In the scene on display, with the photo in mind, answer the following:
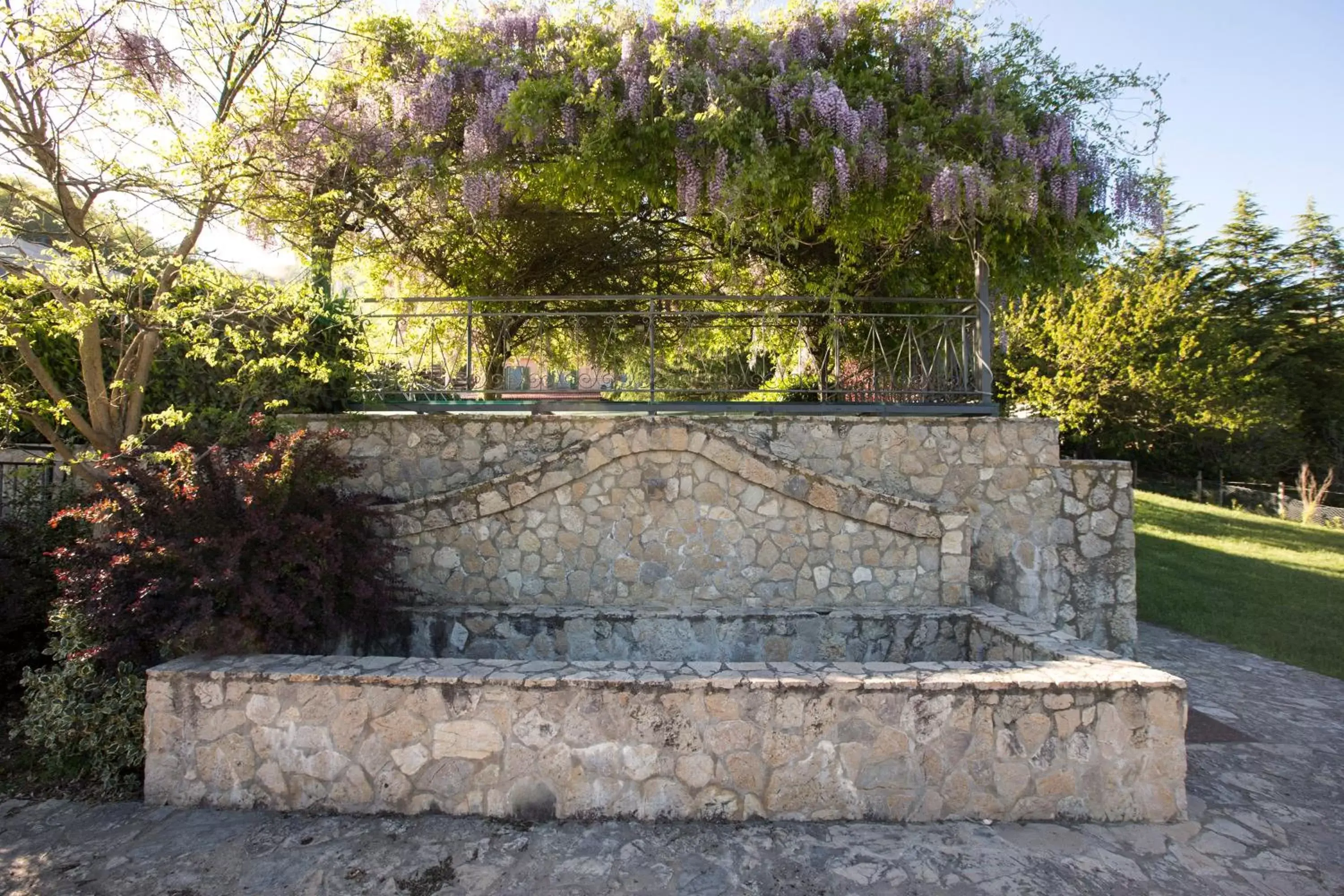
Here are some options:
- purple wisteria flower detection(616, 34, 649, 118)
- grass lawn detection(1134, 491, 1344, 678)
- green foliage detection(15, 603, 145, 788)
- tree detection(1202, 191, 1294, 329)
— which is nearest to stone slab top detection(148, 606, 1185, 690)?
green foliage detection(15, 603, 145, 788)

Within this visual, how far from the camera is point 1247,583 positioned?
10266mm

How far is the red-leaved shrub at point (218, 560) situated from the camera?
4.14m

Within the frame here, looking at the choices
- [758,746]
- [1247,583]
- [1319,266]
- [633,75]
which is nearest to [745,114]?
[633,75]

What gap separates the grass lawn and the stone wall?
292 cm

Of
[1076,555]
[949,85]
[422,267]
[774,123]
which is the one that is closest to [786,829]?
[1076,555]

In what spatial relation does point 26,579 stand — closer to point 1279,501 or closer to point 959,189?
point 959,189

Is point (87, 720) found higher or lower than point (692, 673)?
lower

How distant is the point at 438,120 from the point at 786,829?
6233 mm

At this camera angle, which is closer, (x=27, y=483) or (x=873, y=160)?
(x=27, y=483)

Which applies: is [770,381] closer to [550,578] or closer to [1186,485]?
[550,578]

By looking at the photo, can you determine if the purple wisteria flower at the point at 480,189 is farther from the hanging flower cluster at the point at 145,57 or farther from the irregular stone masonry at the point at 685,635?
the irregular stone masonry at the point at 685,635

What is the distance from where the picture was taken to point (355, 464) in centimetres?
572

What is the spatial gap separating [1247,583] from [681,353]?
8.51 m

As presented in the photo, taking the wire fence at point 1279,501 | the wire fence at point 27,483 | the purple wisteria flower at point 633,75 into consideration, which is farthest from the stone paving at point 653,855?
the wire fence at point 1279,501
